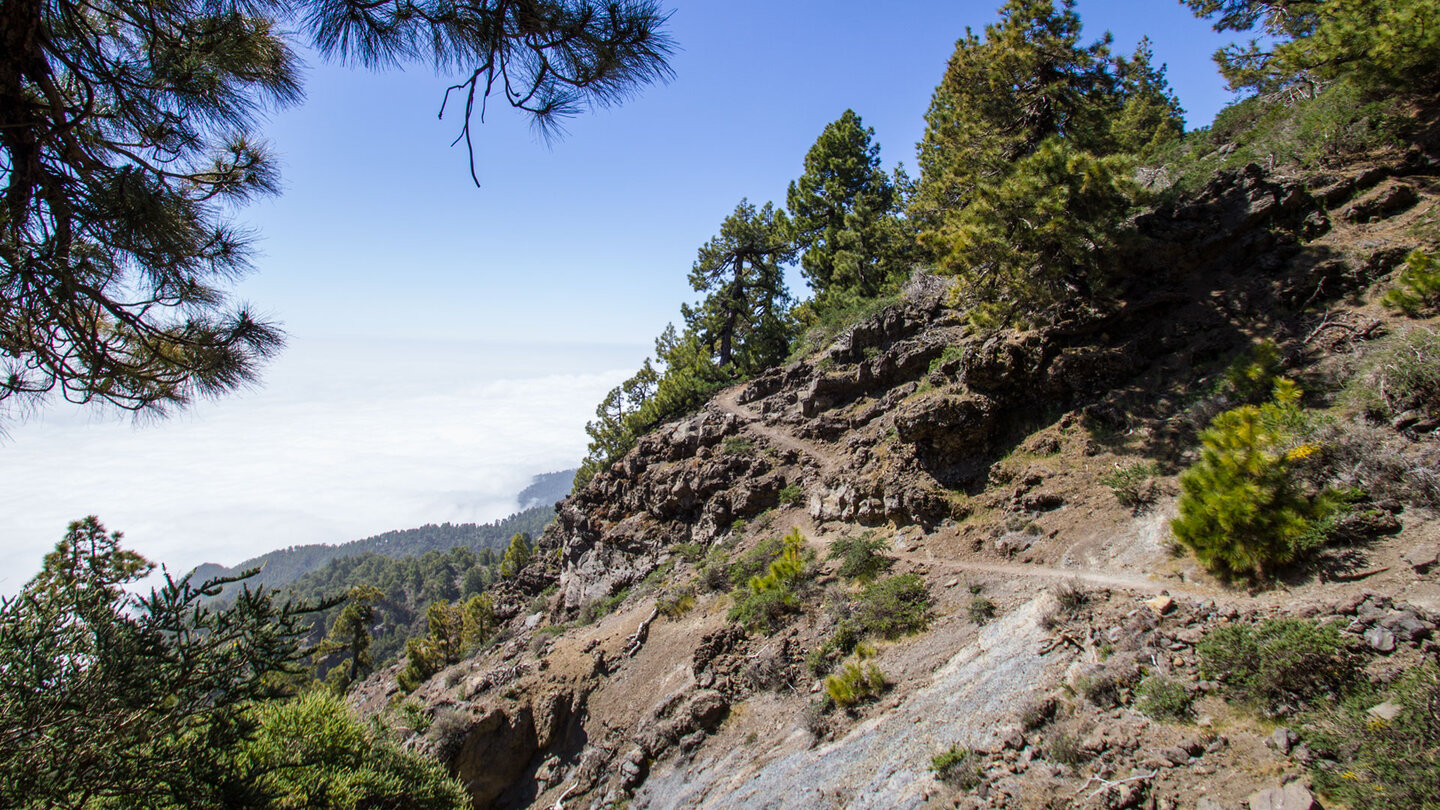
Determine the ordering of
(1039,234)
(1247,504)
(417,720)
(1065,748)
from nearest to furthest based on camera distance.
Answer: (1065,748) < (1247,504) < (1039,234) < (417,720)

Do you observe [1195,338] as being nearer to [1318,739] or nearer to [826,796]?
[1318,739]

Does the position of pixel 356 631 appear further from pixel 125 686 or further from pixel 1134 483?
pixel 1134 483

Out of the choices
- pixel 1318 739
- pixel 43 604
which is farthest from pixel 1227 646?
pixel 43 604

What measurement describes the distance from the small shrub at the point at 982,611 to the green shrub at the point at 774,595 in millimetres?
3524

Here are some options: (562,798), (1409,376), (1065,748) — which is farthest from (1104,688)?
(562,798)

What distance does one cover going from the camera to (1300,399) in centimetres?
760

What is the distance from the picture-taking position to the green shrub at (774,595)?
34.6 ft

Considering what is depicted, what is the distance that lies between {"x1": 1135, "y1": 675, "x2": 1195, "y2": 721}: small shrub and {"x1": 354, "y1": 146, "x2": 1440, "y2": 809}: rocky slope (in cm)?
13

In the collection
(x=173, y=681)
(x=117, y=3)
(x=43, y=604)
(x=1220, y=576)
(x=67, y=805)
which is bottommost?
(x=1220, y=576)

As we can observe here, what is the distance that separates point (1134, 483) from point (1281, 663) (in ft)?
17.0

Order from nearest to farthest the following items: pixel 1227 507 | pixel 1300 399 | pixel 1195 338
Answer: pixel 1227 507
pixel 1300 399
pixel 1195 338

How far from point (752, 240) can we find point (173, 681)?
26.6 metres

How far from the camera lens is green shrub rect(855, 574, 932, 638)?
333 inches

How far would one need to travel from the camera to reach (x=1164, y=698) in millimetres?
4508
